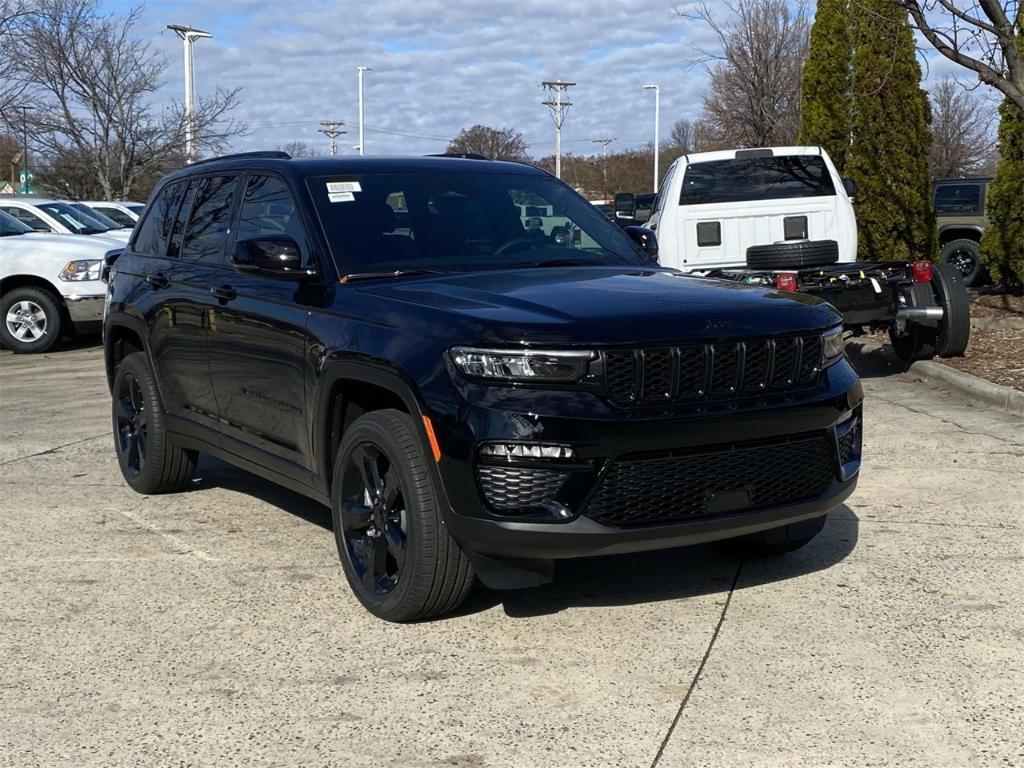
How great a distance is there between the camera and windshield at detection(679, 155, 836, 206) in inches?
466

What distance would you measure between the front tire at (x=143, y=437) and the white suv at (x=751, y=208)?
19.8ft

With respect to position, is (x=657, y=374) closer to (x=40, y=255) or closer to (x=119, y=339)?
(x=119, y=339)

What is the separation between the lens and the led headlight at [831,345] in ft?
15.2

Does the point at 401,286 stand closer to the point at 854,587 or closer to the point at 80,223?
the point at 854,587

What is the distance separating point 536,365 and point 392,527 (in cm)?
95

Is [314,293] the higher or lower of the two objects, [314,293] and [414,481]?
the higher

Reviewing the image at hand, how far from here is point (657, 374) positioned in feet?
13.6

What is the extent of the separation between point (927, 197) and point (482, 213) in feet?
39.7

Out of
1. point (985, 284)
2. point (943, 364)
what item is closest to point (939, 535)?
point (943, 364)

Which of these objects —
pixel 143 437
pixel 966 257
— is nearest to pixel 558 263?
pixel 143 437

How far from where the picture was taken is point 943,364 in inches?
414

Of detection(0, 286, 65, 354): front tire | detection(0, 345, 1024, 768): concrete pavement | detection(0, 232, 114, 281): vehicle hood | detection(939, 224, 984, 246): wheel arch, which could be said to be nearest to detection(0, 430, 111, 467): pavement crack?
detection(0, 345, 1024, 768): concrete pavement

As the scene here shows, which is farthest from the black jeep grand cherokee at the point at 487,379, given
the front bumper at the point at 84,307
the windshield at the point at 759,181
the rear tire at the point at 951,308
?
the front bumper at the point at 84,307

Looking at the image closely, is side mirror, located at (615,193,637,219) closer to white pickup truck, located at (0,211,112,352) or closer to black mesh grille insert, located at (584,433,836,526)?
white pickup truck, located at (0,211,112,352)
